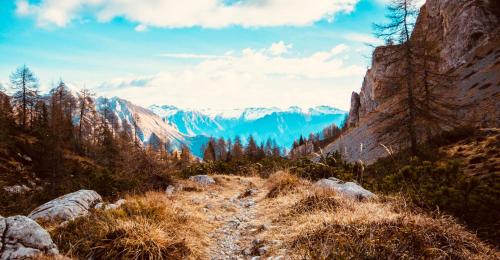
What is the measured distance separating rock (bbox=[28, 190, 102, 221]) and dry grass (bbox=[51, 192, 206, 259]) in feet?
3.40

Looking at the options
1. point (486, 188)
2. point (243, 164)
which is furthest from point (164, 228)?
point (243, 164)

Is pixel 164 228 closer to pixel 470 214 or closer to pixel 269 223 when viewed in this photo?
pixel 269 223

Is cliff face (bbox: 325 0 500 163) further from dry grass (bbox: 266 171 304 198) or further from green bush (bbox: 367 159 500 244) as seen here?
green bush (bbox: 367 159 500 244)

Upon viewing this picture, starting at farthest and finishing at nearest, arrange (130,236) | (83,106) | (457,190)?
(83,106) → (457,190) → (130,236)

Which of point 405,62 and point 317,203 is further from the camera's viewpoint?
point 405,62

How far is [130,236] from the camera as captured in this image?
217 inches

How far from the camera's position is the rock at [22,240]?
430cm

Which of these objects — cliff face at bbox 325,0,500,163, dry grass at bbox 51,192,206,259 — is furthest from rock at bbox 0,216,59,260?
cliff face at bbox 325,0,500,163

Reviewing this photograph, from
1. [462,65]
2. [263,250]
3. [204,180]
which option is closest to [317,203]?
[263,250]

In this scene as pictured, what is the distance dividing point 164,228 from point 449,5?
67035 millimetres

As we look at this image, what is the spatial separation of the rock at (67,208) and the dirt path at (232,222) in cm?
312

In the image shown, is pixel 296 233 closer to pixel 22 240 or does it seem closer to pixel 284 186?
pixel 22 240

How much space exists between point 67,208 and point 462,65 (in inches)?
2168

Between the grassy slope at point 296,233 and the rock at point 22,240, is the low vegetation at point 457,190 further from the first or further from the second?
the rock at point 22,240
